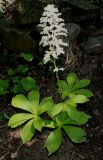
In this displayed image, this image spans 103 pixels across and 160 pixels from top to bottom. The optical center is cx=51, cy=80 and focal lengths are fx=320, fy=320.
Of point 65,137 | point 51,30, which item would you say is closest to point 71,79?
point 65,137

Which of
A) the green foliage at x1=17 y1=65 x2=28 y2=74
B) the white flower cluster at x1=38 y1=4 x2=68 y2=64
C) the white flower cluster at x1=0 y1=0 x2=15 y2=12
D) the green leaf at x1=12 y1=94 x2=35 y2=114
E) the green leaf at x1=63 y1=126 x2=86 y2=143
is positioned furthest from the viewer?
the white flower cluster at x1=0 y1=0 x2=15 y2=12

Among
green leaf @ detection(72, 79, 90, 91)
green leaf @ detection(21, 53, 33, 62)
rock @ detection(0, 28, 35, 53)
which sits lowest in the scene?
green leaf @ detection(72, 79, 90, 91)

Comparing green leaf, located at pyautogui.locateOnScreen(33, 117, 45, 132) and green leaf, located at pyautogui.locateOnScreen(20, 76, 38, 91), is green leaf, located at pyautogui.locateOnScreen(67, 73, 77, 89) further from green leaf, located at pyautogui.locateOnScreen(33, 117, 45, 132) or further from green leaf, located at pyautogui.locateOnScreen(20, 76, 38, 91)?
green leaf, located at pyautogui.locateOnScreen(33, 117, 45, 132)

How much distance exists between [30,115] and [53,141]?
52 centimetres

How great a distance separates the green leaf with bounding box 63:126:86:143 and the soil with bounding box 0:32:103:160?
0.20m

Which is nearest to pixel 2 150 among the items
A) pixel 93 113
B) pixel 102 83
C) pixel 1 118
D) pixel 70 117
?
pixel 1 118

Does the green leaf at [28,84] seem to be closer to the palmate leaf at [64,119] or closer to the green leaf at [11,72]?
the green leaf at [11,72]

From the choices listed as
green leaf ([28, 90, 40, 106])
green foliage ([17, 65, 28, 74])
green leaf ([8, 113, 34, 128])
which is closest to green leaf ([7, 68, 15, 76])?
green foliage ([17, 65, 28, 74])

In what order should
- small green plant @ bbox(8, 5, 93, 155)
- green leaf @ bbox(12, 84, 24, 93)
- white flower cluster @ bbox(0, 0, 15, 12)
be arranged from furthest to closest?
white flower cluster @ bbox(0, 0, 15, 12), green leaf @ bbox(12, 84, 24, 93), small green plant @ bbox(8, 5, 93, 155)

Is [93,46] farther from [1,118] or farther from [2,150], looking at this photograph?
[2,150]

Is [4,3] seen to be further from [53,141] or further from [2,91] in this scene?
[53,141]

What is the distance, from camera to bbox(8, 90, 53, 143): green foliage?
4367mm

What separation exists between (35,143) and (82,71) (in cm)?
165

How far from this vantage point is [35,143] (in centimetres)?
455
